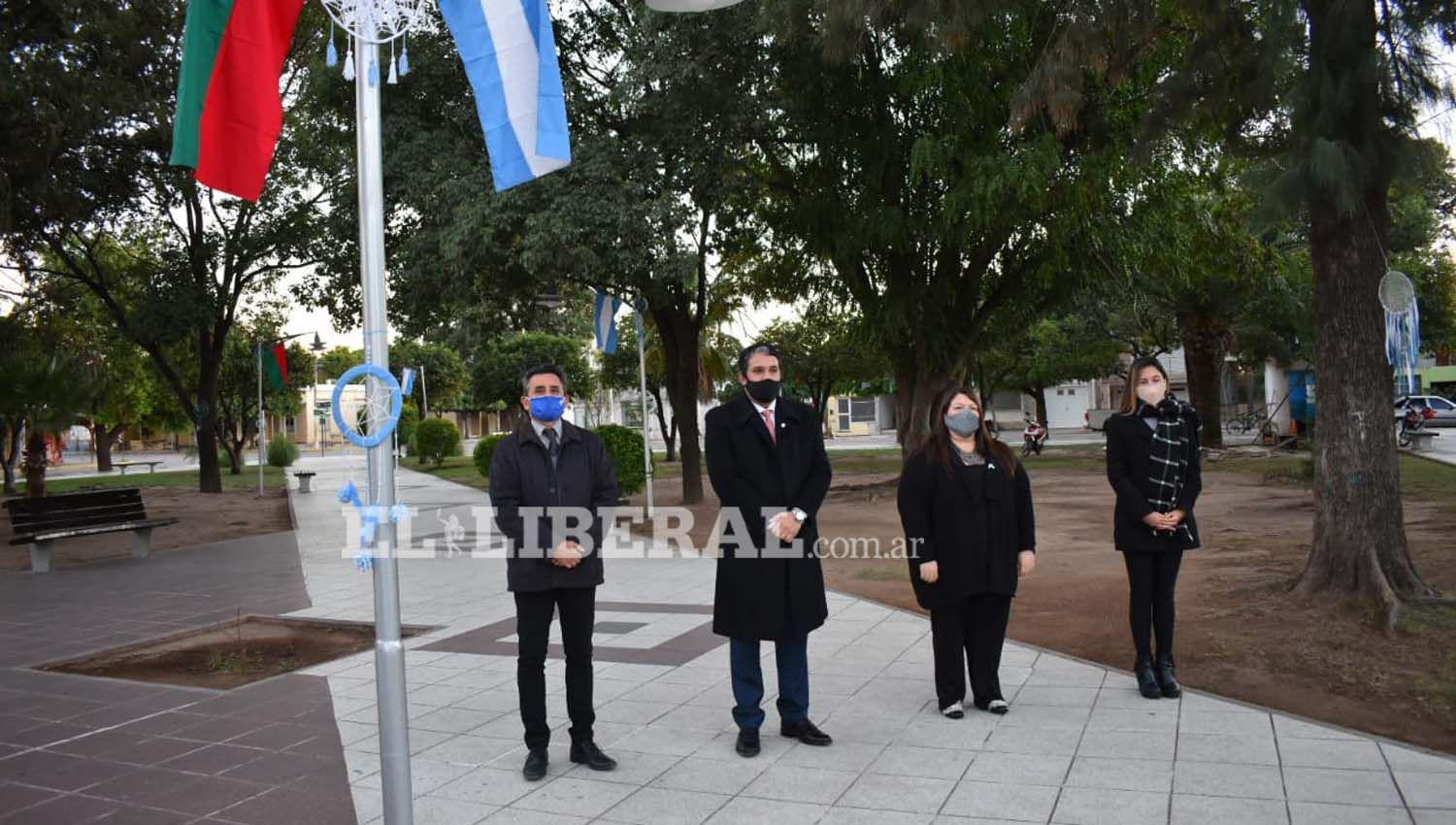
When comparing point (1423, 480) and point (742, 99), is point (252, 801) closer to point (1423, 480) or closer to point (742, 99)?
point (742, 99)

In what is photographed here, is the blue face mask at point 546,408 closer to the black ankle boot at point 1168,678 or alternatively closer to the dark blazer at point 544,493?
the dark blazer at point 544,493

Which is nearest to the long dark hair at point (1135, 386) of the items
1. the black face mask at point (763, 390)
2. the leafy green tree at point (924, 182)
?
the black face mask at point (763, 390)

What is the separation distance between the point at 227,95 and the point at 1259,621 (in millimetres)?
6920

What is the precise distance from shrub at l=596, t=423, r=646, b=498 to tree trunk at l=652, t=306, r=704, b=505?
96 centimetres

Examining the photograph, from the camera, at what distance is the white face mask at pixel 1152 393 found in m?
5.75

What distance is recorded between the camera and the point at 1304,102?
23.2ft

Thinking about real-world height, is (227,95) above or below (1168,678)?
above

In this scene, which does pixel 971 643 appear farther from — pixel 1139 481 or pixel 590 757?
pixel 590 757

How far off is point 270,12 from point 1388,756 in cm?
546

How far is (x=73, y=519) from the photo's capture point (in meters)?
12.9

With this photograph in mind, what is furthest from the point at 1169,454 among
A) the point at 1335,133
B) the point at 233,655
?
the point at 233,655

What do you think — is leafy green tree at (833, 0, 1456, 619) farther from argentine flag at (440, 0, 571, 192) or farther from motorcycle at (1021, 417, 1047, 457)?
motorcycle at (1021, 417, 1047, 457)

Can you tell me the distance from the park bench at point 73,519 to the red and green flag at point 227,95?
1024 centimetres

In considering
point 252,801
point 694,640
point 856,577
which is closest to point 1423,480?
point 856,577
